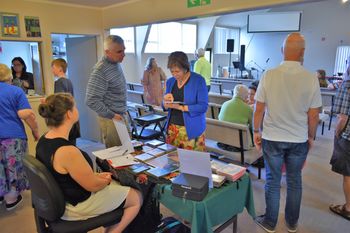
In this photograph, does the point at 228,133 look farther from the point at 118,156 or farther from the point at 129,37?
the point at 129,37

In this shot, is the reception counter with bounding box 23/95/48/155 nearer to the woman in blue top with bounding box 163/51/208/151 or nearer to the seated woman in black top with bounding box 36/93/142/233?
the woman in blue top with bounding box 163/51/208/151

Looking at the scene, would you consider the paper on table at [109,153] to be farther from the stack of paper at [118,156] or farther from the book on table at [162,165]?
the book on table at [162,165]

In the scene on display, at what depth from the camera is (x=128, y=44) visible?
748 centimetres

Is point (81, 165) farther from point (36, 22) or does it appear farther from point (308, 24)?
point (308, 24)

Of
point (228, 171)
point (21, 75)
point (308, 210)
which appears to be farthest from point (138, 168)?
point (21, 75)

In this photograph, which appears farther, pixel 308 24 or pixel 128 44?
pixel 308 24

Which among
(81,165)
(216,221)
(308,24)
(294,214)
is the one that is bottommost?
(294,214)

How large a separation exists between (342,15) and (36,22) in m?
9.07

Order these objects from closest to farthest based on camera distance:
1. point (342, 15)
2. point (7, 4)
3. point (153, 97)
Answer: point (7, 4) < point (153, 97) < point (342, 15)

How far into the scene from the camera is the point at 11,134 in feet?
8.23

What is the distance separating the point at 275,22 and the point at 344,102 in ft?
27.1

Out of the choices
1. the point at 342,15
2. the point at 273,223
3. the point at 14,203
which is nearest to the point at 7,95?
the point at 14,203

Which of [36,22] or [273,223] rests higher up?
[36,22]

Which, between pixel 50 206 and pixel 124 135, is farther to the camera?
pixel 124 135
